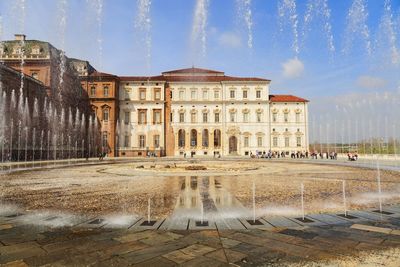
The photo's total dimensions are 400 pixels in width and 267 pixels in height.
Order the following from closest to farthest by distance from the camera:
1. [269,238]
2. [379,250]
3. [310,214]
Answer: [379,250] < [269,238] < [310,214]

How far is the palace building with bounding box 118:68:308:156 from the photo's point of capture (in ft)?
169

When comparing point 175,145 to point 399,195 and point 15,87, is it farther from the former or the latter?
point 399,195

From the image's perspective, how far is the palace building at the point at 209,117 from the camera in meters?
51.4

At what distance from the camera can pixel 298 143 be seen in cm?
5353

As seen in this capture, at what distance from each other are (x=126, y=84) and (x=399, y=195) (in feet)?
157

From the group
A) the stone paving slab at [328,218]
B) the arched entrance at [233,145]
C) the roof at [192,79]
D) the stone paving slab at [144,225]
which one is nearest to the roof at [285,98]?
the roof at [192,79]

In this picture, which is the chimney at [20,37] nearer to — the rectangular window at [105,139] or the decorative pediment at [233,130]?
the rectangular window at [105,139]

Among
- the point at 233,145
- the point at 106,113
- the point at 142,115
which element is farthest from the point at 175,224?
the point at 233,145

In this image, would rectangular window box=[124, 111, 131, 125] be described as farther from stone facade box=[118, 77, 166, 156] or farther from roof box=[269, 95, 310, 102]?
roof box=[269, 95, 310, 102]

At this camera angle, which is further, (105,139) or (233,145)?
(233,145)

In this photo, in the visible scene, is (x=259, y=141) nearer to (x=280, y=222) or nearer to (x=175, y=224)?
(x=280, y=222)

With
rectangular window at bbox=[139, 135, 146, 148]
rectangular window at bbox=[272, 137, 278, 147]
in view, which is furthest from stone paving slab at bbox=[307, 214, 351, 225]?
rectangular window at bbox=[272, 137, 278, 147]

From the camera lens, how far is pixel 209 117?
52.7 m

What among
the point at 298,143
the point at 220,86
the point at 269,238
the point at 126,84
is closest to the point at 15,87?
the point at 126,84
